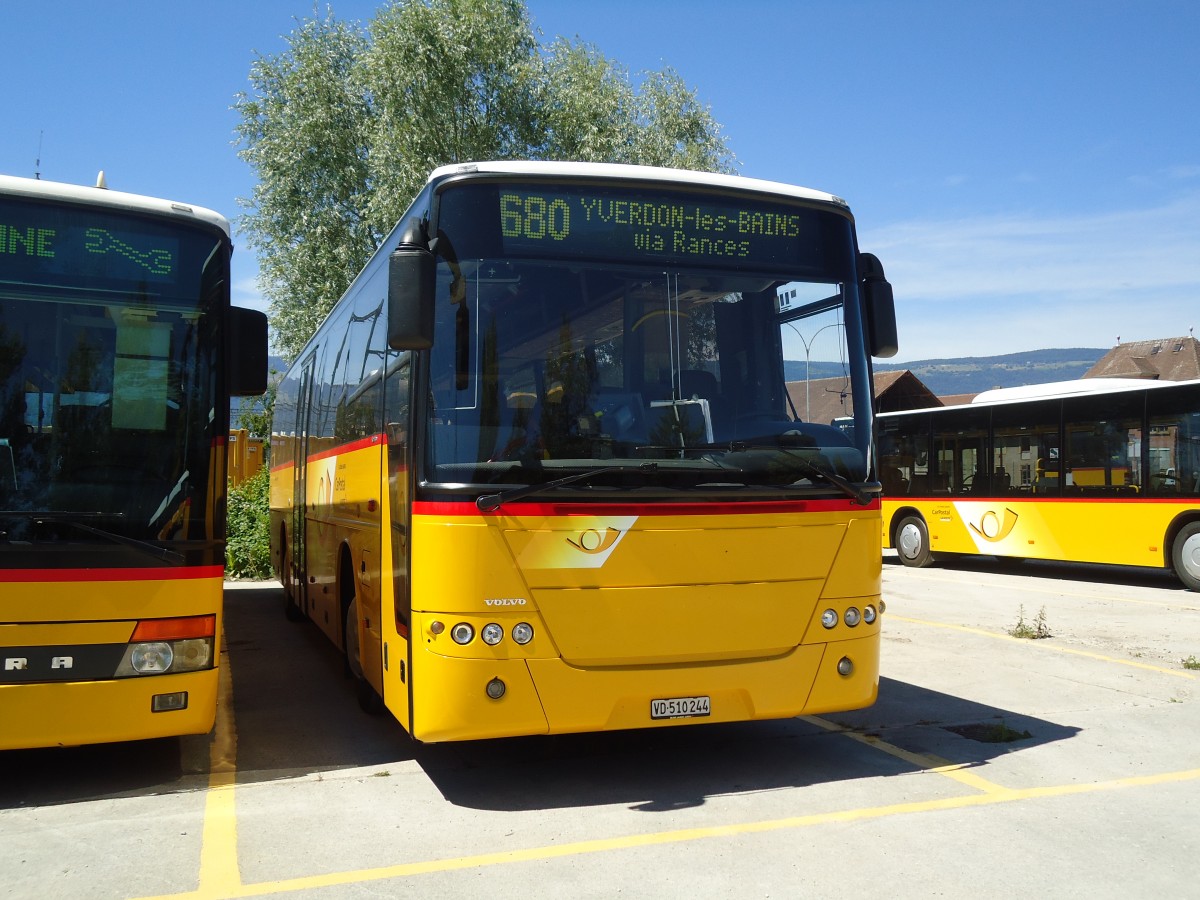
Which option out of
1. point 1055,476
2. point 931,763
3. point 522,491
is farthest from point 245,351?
point 1055,476

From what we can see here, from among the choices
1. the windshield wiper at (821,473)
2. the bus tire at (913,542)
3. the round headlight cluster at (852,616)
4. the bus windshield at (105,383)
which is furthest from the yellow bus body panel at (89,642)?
the bus tire at (913,542)

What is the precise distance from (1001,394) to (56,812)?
58.8 ft

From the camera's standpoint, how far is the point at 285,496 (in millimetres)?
13289

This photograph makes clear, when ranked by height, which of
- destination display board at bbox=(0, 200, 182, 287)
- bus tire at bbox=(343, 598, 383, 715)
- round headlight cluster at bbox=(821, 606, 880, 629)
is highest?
destination display board at bbox=(0, 200, 182, 287)

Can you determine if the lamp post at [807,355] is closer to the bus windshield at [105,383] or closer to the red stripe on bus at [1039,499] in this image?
the bus windshield at [105,383]

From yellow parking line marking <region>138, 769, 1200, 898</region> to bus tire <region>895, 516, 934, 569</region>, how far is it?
48.8ft

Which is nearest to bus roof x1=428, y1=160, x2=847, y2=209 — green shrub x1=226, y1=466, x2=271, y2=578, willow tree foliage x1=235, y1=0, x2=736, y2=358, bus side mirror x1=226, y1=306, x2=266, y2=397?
bus side mirror x1=226, y1=306, x2=266, y2=397

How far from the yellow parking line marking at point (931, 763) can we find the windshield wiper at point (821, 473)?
5.21 feet

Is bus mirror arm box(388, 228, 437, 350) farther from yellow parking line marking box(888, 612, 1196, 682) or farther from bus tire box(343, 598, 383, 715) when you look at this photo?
yellow parking line marking box(888, 612, 1196, 682)

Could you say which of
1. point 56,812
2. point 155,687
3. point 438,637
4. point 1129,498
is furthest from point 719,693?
point 1129,498

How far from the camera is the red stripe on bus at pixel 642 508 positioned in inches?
220

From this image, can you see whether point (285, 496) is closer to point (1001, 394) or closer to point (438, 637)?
point (438, 637)

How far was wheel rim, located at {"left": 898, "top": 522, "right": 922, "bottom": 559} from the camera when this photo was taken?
69.5 feet

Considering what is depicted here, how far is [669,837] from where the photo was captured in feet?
17.1
